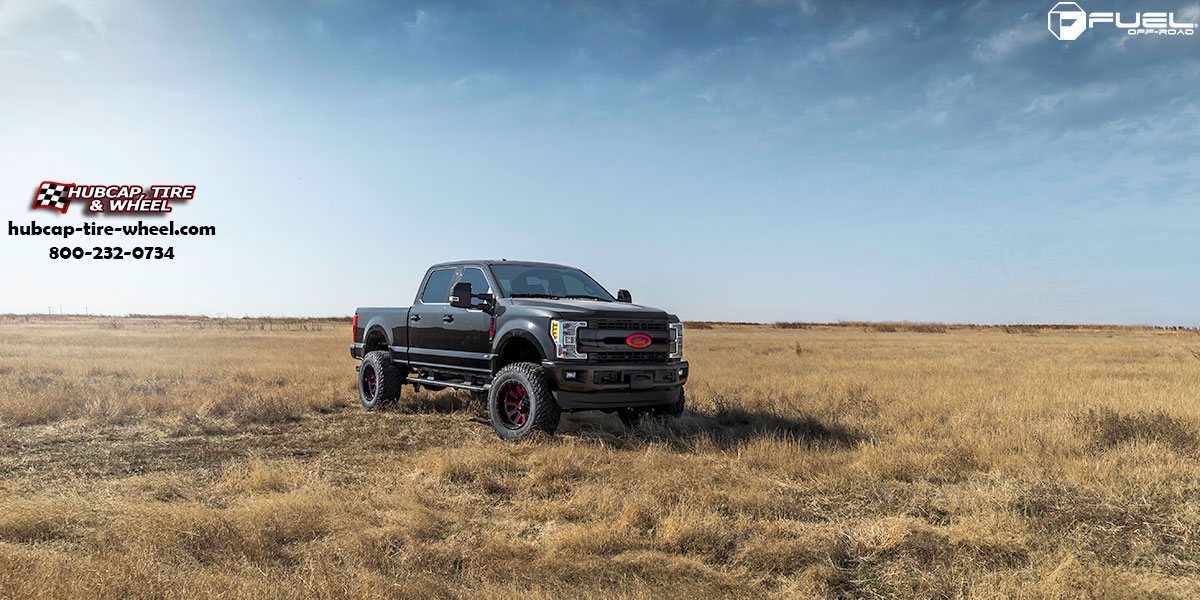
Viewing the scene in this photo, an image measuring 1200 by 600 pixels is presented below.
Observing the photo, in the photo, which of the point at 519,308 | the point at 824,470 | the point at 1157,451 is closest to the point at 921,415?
the point at 1157,451

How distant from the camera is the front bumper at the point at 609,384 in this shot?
328 inches

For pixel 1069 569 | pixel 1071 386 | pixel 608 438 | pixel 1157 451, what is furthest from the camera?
pixel 1071 386

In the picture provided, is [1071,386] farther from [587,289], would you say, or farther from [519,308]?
[519,308]

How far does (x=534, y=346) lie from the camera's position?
885 cm

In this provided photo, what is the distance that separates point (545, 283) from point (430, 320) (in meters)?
1.83

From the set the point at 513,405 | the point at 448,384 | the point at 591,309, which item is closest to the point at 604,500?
the point at 591,309

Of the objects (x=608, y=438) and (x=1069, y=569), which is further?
(x=608, y=438)

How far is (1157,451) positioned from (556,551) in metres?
7.30

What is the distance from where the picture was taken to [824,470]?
7.09 m

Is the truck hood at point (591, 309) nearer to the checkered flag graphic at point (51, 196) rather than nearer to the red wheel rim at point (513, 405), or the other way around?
the red wheel rim at point (513, 405)

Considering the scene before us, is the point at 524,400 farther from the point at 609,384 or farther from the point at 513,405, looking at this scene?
the point at 609,384

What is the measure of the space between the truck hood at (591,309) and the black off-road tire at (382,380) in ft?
10.2

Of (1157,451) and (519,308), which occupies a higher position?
(519,308)

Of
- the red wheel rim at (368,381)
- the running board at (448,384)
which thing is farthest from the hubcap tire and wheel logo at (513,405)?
the red wheel rim at (368,381)
